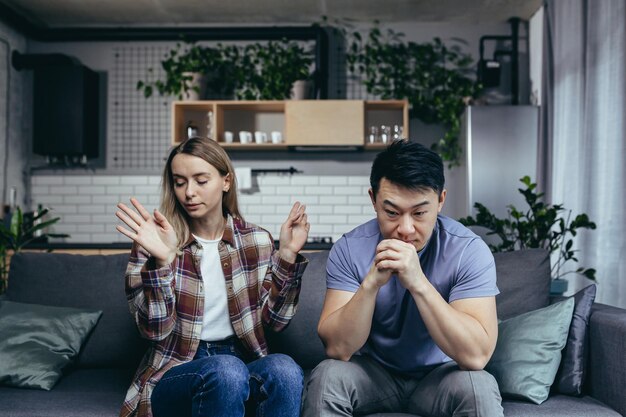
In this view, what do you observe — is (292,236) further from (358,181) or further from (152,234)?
(358,181)

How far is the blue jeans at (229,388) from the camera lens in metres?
1.59

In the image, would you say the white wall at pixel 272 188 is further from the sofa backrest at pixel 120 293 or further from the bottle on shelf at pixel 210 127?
the sofa backrest at pixel 120 293

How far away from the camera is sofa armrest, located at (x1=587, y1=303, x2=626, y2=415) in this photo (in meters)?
1.76

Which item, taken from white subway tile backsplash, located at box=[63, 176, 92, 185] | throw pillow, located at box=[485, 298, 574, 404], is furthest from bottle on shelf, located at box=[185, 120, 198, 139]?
throw pillow, located at box=[485, 298, 574, 404]

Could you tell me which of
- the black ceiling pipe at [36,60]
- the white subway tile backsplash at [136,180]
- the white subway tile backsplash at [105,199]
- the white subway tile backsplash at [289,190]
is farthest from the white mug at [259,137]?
the black ceiling pipe at [36,60]

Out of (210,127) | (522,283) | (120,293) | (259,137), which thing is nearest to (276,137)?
(259,137)

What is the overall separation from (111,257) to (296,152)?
3.05m

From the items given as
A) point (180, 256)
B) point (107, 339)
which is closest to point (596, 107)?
point (180, 256)

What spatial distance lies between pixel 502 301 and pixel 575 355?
1.07 ft

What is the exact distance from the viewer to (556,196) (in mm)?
4086

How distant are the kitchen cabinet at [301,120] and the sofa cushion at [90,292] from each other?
8.77 feet

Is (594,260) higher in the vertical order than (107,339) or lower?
higher

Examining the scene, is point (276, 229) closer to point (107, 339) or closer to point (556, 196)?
point (556, 196)

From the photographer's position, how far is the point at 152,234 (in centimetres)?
170
